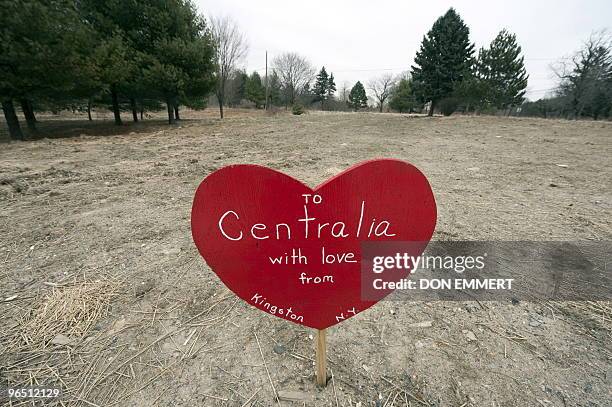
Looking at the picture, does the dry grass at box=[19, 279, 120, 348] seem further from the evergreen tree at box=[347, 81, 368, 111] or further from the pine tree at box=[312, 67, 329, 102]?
the evergreen tree at box=[347, 81, 368, 111]

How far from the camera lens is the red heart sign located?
104cm

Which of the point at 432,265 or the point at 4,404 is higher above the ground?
the point at 432,265

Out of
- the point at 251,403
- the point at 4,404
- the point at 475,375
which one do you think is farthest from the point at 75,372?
the point at 475,375

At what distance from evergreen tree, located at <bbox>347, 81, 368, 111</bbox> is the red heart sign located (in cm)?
6395

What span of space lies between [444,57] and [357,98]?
1638 inches

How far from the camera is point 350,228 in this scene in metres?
1.12

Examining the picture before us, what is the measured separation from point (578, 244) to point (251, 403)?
339 cm

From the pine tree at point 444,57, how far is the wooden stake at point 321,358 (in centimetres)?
2463

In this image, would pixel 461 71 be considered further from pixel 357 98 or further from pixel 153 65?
pixel 357 98

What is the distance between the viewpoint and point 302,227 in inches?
43.1

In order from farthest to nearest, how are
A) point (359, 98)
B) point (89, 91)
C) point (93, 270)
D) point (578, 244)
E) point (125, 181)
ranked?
1. point (359, 98)
2. point (89, 91)
3. point (125, 181)
4. point (578, 244)
5. point (93, 270)

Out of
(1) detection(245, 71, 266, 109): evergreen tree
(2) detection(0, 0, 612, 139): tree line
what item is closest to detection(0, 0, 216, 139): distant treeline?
(2) detection(0, 0, 612, 139): tree line

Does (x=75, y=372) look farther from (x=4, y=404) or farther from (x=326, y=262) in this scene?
(x=326, y=262)

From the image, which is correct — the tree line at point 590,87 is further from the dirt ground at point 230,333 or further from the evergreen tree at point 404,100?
the dirt ground at point 230,333
